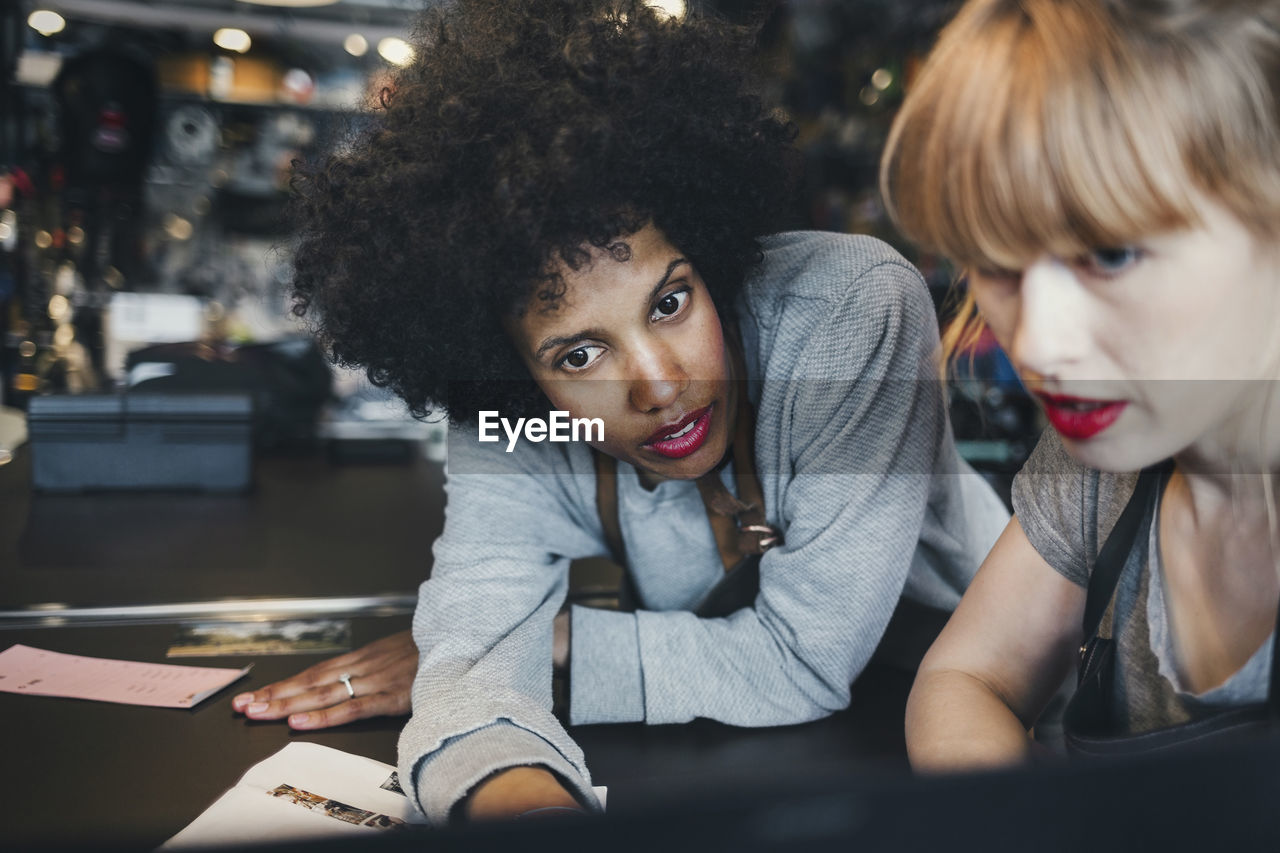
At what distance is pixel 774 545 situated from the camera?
1.07 metres

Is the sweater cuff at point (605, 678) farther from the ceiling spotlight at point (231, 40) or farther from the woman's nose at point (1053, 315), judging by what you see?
the ceiling spotlight at point (231, 40)

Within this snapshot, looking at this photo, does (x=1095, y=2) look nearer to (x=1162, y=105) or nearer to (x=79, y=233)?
(x=1162, y=105)

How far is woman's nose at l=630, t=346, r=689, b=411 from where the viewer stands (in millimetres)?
912

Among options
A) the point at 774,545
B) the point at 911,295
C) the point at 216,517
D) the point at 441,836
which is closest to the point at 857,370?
the point at 911,295

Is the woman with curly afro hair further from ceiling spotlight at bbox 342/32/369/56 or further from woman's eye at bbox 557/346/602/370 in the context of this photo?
ceiling spotlight at bbox 342/32/369/56

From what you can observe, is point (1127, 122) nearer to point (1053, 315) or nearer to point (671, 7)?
point (1053, 315)

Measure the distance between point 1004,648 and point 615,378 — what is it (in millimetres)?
396

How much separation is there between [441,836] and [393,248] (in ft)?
2.33

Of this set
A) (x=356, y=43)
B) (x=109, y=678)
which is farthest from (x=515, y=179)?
(x=356, y=43)

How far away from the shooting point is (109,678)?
111cm

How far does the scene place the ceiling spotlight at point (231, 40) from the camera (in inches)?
154

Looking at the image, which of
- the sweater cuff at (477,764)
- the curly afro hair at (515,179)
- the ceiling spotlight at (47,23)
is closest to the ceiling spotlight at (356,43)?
the ceiling spotlight at (47,23)

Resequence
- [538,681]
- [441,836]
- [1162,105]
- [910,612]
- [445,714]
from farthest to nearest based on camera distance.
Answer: [910,612], [538,681], [445,714], [1162,105], [441,836]

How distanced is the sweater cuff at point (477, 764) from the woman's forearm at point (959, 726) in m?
0.26
